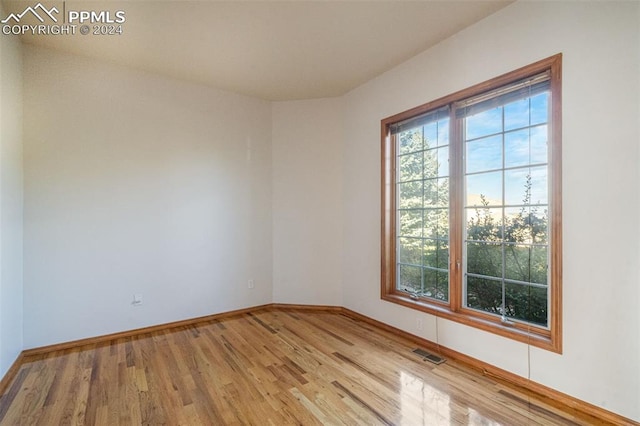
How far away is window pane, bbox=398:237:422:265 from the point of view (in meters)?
3.14

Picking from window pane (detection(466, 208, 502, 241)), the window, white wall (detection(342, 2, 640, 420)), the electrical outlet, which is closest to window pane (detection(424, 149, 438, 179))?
the window

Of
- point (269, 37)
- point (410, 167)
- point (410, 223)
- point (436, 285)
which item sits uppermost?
point (269, 37)

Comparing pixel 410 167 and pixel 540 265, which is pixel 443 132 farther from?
pixel 540 265

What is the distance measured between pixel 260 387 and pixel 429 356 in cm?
154

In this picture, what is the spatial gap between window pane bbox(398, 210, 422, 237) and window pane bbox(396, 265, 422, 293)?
14.8 inches

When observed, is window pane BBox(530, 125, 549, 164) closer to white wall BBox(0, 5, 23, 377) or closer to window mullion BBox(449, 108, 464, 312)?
window mullion BBox(449, 108, 464, 312)

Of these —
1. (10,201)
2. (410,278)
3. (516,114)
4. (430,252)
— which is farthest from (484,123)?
(10,201)

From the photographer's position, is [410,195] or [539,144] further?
[410,195]

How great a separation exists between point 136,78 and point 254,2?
6.15 feet

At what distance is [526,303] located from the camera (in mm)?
2287

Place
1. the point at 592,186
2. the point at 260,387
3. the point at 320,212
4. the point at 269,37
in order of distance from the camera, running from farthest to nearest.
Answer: the point at 320,212 < the point at 269,37 < the point at 260,387 < the point at 592,186

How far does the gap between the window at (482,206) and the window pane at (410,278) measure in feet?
0.04

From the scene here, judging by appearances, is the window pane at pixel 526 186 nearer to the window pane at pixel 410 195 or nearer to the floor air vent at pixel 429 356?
the window pane at pixel 410 195

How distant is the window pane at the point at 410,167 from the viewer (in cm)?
315
